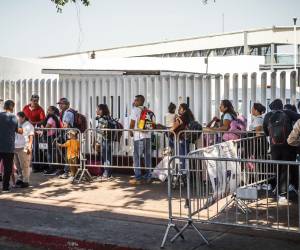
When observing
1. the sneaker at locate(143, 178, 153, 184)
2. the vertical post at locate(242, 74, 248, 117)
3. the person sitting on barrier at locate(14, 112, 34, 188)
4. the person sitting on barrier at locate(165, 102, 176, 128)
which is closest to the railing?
the vertical post at locate(242, 74, 248, 117)

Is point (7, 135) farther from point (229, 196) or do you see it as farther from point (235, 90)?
point (235, 90)

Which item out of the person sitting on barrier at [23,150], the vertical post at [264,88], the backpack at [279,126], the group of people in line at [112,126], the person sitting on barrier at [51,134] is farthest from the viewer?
the person sitting on barrier at [51,134]

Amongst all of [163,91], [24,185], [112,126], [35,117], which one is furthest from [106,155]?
[35,117]

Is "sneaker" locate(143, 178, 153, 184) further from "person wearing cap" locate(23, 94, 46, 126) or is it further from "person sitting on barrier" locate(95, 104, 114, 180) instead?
"person wearing cap" locate(23, 94, 46, 126)

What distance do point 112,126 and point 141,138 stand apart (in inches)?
36.4

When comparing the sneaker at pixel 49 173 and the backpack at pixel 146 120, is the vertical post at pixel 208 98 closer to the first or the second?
the backpack at pixel 146 120

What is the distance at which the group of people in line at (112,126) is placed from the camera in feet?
30.8

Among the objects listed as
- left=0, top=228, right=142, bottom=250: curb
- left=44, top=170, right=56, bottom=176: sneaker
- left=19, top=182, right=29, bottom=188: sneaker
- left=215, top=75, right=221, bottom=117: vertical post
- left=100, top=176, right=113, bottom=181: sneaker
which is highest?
left=215, top=75, right=221, bottom=117: vertical post

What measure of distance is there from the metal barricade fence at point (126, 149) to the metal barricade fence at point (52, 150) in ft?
1.54

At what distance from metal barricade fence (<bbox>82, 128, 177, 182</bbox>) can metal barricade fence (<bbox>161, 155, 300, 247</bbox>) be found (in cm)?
276

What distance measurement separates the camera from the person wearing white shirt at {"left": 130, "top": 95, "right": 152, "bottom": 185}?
39.0 feet

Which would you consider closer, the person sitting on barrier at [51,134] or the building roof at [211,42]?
the person sitting on barrier at [51,134]

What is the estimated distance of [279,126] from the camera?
9305 mm

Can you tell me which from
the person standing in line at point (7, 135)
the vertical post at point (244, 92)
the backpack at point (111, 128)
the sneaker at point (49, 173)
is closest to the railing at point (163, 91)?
the vertical post at point (244, 92)
